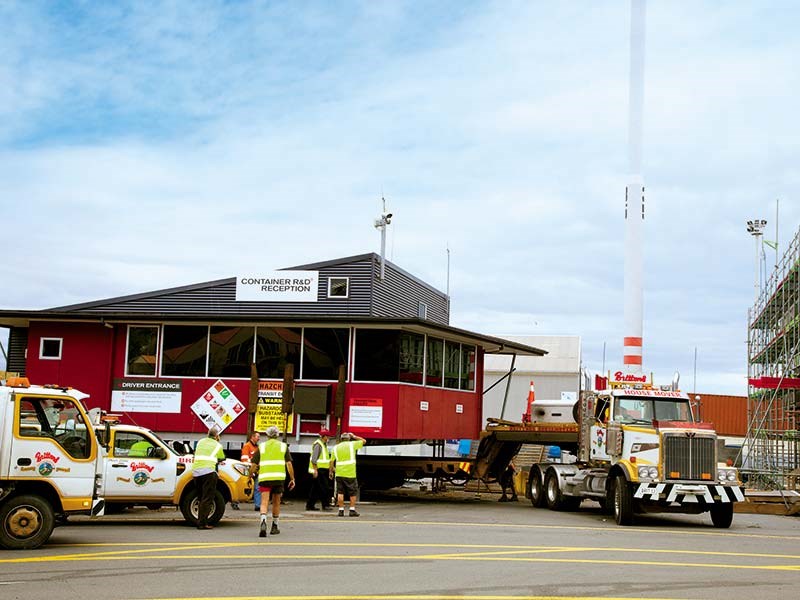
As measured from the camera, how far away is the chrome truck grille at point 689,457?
2047cm

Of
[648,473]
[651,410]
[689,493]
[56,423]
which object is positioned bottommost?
[689,493]

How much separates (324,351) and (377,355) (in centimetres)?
140

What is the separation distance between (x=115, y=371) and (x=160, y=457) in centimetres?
1028

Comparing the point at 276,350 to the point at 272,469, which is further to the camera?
the point at 276,350

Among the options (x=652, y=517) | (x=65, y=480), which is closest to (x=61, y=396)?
(x=65, y=480)

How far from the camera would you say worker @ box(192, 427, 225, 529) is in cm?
1714

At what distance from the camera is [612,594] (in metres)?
10.9

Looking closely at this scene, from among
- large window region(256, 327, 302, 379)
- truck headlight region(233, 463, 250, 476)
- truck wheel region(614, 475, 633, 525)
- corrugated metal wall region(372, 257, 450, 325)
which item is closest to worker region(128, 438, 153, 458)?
truck headlight region(233, 463, 250, 476)

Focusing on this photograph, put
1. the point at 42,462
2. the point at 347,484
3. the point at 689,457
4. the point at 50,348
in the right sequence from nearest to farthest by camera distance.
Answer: the point at 42,462
the point at 689,457
the point at 347,484
the point at 50,348

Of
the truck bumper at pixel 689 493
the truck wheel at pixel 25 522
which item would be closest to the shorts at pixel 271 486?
the truck wheel at pixel 25 522

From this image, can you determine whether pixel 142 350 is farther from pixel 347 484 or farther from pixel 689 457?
pixel 689 457

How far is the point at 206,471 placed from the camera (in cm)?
1712

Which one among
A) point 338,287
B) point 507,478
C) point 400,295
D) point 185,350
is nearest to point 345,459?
point 185,350

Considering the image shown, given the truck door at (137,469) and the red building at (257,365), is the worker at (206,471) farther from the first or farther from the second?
the red building at (257,365)
